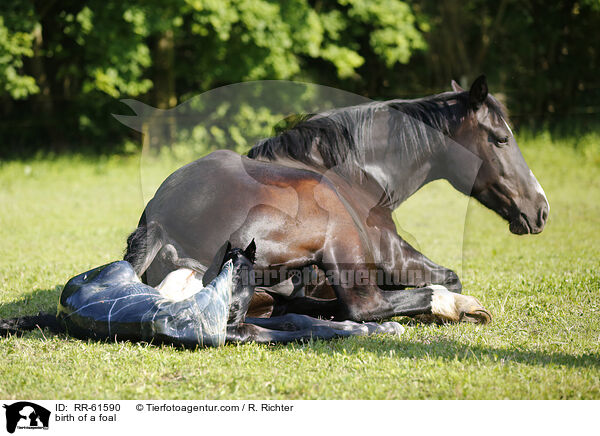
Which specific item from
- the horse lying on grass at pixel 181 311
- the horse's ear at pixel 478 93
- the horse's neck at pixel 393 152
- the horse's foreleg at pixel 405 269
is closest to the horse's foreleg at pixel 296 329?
the horse lying on grass at pixel 181 311

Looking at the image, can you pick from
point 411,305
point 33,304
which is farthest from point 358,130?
point 33,304

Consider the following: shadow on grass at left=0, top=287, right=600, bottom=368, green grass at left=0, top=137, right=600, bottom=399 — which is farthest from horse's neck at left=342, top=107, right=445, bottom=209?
shadow on grass at left=0, top=287, right=600, bottom=368

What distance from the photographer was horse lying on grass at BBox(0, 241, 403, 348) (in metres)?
3.11

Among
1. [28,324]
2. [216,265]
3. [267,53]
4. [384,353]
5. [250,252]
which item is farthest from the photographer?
[267,53]

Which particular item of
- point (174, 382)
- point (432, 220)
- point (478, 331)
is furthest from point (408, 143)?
point (432, 220)

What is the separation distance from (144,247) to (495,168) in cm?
251

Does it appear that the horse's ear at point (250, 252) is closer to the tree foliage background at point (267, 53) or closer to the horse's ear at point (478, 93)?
the horse's ear at point (478, 93)

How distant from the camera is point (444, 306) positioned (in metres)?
3.79

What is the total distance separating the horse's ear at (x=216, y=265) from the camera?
11.3ft

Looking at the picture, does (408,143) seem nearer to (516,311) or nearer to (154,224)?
(516,311)

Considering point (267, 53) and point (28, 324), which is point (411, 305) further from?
point (267, 53)

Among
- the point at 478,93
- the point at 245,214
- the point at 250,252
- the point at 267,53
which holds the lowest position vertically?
the point at 250,252
